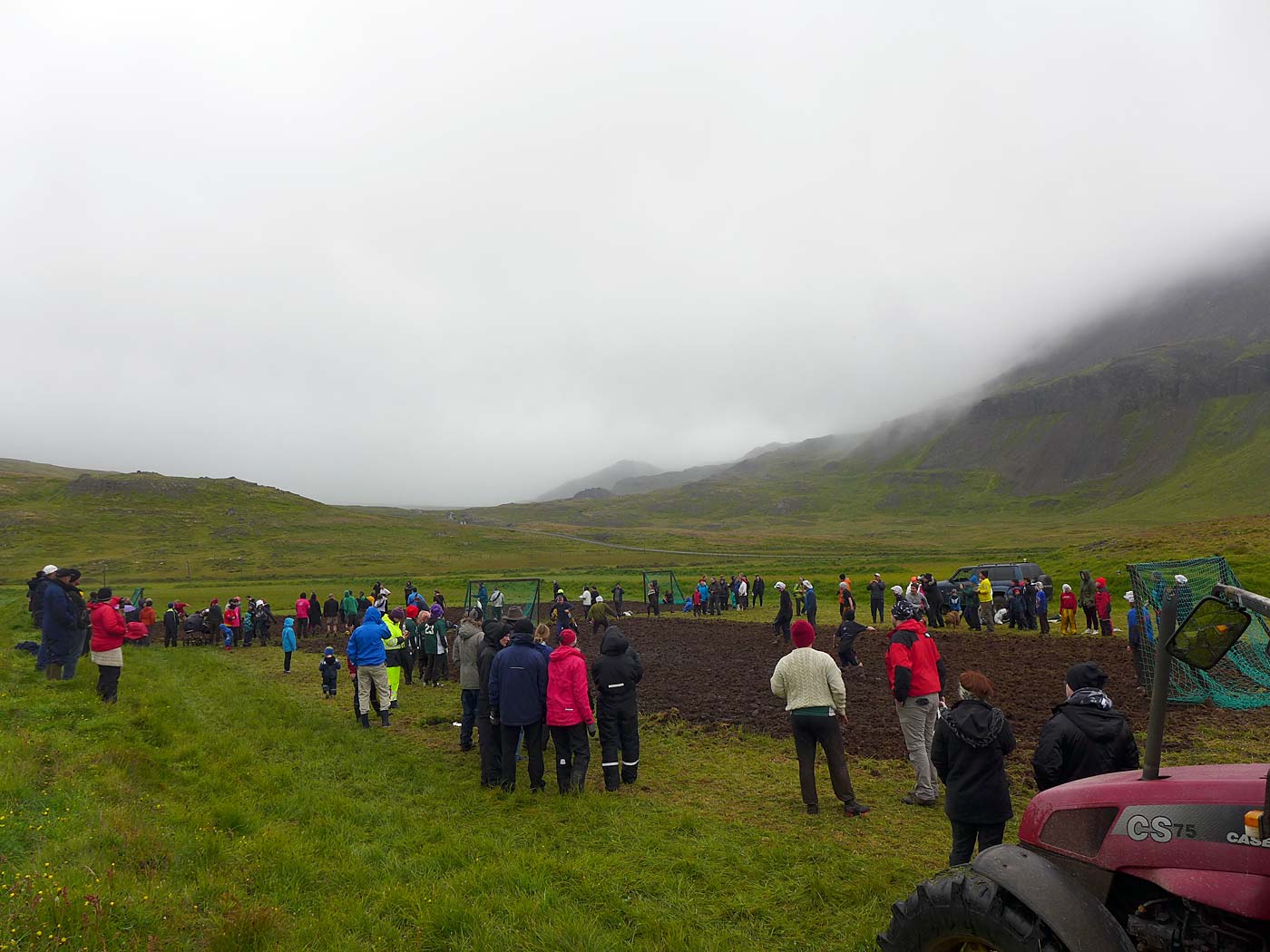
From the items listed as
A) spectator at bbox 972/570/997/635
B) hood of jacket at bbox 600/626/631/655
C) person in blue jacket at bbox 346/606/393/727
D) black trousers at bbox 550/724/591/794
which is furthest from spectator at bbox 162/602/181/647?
spectator at bbox 972/570/997/635

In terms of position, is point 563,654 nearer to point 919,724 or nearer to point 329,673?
point 919,724

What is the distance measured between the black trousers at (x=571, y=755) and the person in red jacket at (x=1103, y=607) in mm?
22015

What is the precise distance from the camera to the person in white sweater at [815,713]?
850 cm

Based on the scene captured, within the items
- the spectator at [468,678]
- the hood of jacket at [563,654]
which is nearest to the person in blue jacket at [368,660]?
the spectator at [468,678]

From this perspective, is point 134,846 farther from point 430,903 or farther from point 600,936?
point 600,936

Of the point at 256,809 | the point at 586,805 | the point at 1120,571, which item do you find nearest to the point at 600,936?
the point at 586,805

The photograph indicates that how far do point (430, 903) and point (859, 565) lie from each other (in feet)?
216

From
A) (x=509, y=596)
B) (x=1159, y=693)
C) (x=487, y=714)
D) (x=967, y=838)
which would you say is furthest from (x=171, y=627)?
(x=1159, y=693)

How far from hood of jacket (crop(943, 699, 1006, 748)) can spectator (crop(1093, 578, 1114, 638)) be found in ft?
71.3

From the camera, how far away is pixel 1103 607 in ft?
78.7

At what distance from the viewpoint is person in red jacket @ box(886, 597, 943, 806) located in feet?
30.2

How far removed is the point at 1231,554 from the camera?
3425 cm

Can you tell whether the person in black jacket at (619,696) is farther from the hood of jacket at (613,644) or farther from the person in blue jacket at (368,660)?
the person in blue jacket at (368,660)

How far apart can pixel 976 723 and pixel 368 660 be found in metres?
10.9
